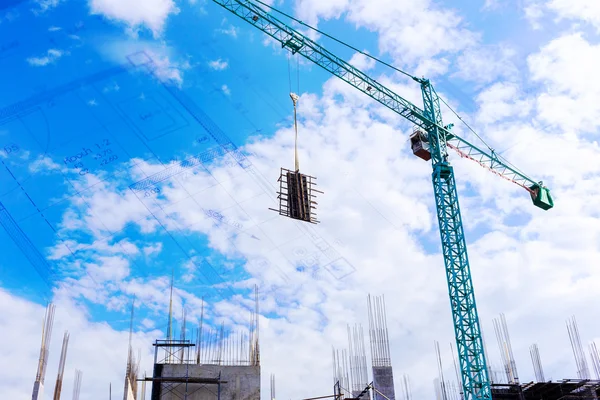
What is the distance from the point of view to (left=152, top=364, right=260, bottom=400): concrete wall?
27781 millimetres

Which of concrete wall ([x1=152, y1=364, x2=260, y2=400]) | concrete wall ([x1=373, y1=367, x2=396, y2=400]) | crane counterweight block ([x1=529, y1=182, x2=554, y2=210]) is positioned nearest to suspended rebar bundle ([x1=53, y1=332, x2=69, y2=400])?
concrete wall ([x1=152, y1=364, x2=260, y2=400])

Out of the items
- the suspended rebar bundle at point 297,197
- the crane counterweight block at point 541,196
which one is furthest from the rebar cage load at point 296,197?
the crane counterweight block at point 541,196

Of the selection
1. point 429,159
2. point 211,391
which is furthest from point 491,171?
point 211,391

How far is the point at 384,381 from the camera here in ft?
115

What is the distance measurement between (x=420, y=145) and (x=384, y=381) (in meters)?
14.2

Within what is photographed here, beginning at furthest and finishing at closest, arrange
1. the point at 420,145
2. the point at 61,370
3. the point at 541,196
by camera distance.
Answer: the point at 541,196 → the point at 420,145 → the point at 61,370

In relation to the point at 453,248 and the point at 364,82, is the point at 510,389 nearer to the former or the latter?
the point at 453,248

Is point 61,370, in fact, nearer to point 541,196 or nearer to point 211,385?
point 211,385

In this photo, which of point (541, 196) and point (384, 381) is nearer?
point (384, 381)

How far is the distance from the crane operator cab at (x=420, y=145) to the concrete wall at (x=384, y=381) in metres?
12.9

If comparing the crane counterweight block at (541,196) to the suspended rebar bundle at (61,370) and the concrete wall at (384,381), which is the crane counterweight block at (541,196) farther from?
the suspended rebar bundle at (61,370)

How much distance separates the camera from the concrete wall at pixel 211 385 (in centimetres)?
2778

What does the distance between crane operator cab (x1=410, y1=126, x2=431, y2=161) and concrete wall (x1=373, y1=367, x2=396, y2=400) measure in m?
12.9

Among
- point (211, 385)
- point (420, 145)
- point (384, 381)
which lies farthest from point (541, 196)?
point (211, 385)
